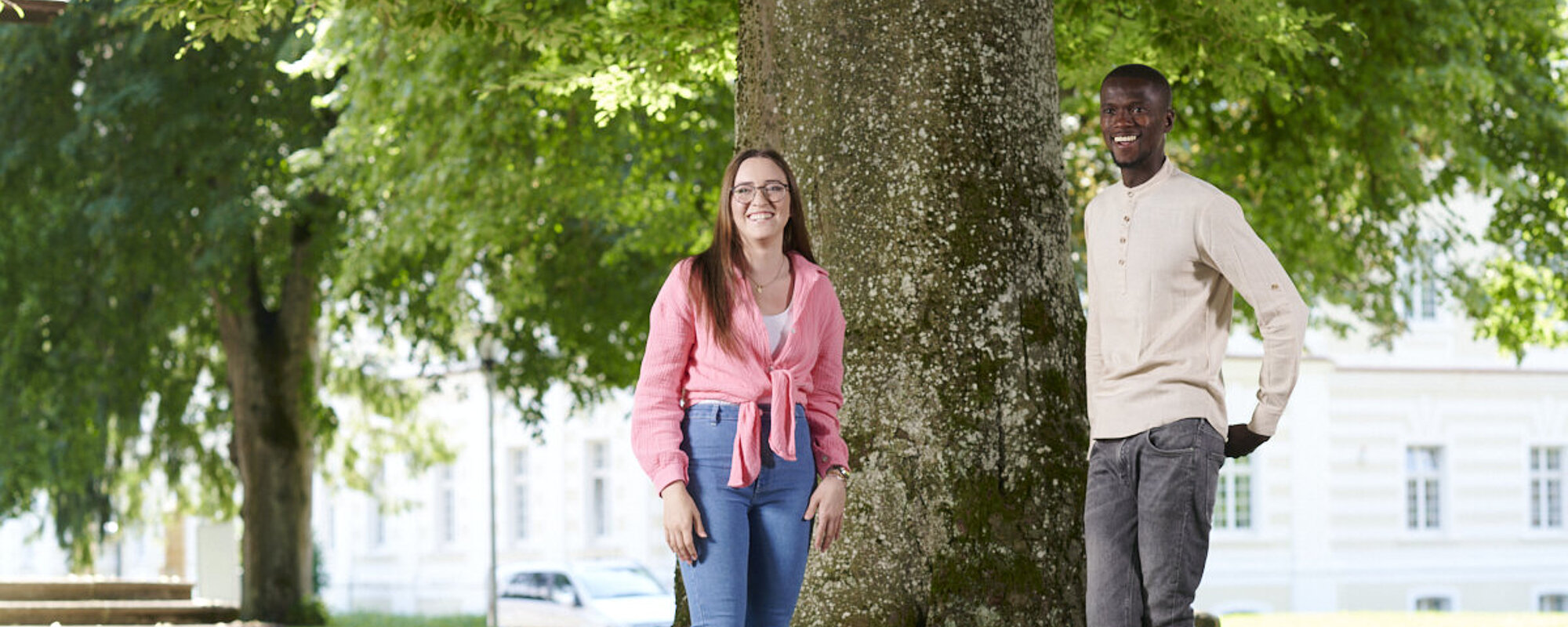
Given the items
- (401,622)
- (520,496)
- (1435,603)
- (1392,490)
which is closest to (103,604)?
(401,622)

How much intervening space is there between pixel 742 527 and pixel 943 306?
2345 millimetres

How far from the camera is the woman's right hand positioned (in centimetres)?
397

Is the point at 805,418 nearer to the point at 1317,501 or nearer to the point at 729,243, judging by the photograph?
the point at 729,243

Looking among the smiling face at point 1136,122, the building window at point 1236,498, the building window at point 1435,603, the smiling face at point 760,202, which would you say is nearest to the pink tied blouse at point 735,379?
the smiling face at point 760,202

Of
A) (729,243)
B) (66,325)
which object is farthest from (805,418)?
(66,325)

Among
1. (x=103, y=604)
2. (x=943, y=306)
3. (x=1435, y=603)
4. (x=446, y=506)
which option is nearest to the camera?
(x=943, y=306)

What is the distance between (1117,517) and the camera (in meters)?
4.42

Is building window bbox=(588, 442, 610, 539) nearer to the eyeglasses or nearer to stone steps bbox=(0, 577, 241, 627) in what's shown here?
stone steps bbox=(0, 577, 241, 627)

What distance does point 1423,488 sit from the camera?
35.2m

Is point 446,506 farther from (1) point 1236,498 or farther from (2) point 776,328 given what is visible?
(2) point 776,328

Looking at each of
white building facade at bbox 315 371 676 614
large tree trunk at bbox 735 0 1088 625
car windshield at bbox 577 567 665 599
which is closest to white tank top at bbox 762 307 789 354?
large tree trunk at bbox 735 0 1088 625

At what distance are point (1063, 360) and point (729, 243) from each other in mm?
2497

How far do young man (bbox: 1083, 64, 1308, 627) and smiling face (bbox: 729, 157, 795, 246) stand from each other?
800 millimetres

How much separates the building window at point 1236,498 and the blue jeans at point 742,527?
31636mm
